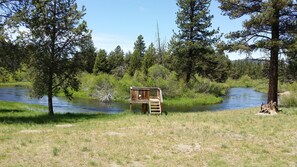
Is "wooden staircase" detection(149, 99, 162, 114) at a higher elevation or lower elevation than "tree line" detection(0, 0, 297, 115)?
lower

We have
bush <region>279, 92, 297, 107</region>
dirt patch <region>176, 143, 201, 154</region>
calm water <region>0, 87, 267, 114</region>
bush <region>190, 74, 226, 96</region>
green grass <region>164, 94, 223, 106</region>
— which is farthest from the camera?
bush <region>190, 74, 226, 96</region>

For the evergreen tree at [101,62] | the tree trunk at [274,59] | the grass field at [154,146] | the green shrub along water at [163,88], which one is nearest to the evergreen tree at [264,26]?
the tree trunk at [274,59]

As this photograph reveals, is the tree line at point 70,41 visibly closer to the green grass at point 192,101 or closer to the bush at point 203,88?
the green grass at point 192,101

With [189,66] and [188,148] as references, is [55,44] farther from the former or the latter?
[189,66]

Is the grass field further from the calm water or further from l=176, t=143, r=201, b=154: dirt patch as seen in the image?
the calm water

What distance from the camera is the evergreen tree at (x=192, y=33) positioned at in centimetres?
5041

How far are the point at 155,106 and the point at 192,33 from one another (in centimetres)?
2767

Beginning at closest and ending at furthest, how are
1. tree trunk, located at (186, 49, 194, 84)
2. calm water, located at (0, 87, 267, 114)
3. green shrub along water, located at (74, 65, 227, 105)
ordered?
calm water, located at (0, 87, 267, 114) < green shrub along water, located at (74, 65, 227, 105) < tree trunk, located at (186, 49, 194, 84)

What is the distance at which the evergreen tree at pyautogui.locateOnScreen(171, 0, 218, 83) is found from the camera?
50.4 metres

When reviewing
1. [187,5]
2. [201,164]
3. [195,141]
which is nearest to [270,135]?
[195,141]

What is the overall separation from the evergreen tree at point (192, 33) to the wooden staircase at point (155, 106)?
82.5ft

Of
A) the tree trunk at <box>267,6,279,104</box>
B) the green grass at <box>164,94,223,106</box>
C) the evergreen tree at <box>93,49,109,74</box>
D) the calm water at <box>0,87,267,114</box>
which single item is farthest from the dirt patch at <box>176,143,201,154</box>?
the evergreen tree at <box>93,49,109,74</box>

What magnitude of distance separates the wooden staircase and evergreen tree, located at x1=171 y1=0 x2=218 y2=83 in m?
25.1

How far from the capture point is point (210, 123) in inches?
708
